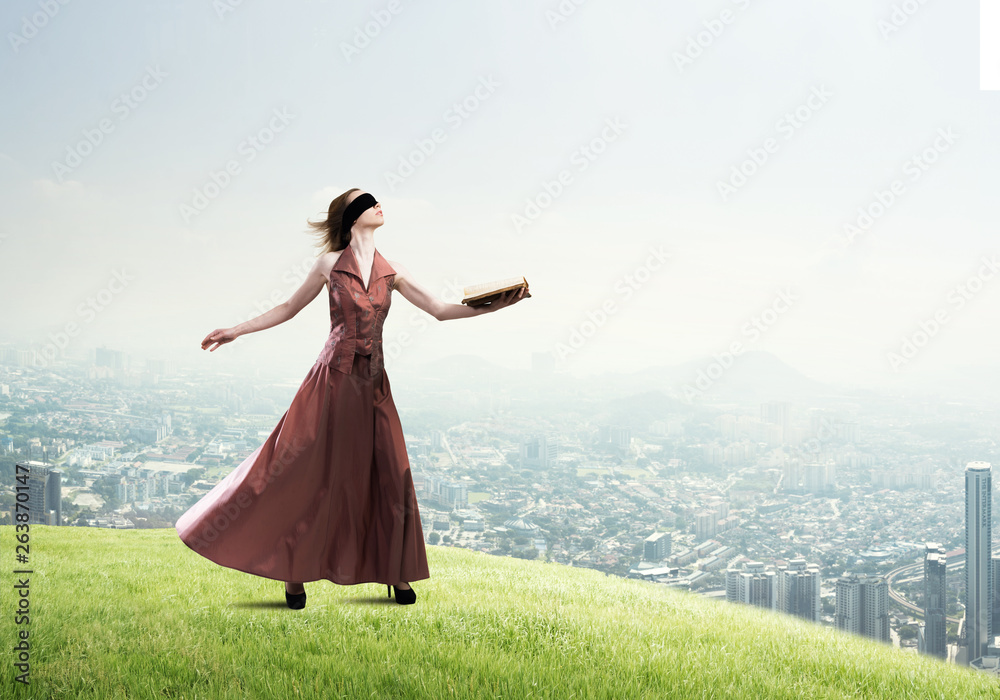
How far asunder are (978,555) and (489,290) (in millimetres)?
14415

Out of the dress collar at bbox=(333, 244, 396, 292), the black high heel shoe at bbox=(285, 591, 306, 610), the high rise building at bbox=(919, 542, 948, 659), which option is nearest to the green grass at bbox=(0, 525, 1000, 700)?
the black high heel shoe at bbox=(285, 591, 306, 610)

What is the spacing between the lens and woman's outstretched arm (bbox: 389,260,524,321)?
444 centimetres

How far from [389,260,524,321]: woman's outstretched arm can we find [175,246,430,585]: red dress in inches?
4.7

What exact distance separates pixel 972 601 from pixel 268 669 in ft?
50.3

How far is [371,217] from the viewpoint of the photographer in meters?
4.68

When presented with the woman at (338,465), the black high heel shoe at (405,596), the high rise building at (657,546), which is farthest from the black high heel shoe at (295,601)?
the high rise building at (657,546)

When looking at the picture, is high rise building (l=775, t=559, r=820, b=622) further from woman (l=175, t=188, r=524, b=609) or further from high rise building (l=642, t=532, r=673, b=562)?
woman (l=175, t=188, r=524, b=609)

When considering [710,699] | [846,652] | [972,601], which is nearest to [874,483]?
[972,601]

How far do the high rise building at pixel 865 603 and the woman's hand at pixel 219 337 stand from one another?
11885mm

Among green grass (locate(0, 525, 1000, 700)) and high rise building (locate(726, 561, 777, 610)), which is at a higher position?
green grass (locate(0, 525, 1000, 700))

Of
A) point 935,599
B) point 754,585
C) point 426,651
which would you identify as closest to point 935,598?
point 935,599

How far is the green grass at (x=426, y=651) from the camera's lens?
358 cm

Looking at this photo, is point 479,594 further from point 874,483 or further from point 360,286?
point 874,483

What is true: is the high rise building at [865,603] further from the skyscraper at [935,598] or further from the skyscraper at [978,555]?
the skyscraper at [978,555]
